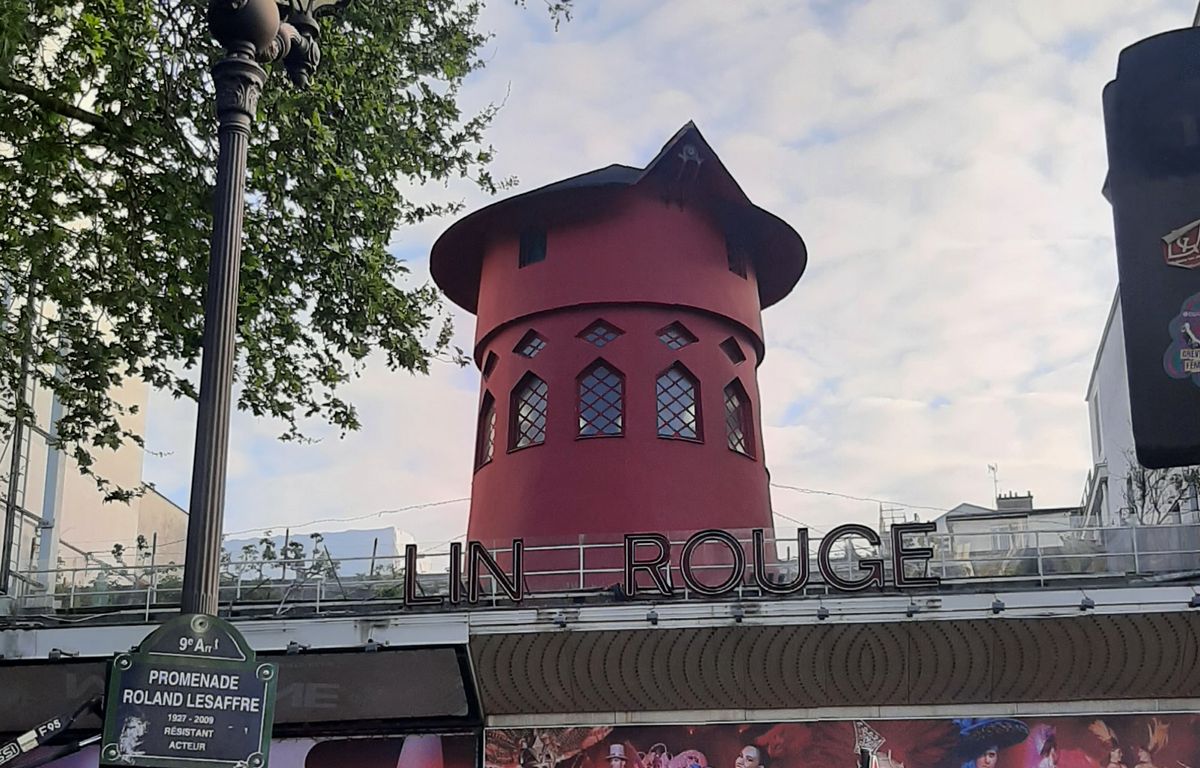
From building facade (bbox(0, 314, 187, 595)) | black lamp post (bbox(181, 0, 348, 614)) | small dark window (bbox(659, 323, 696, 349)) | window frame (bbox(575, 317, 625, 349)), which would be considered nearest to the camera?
black lamp post (bbox(181, 0, 348, 614))

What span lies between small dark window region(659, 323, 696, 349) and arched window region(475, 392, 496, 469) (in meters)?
1.90

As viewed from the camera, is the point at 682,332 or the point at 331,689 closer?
the point at 331,689

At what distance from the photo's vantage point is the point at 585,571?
1219cm

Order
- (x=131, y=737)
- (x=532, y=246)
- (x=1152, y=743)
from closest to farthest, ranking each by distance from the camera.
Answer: (x=131, y=737)
(x=1152, y=743)
(x=532, y=246)

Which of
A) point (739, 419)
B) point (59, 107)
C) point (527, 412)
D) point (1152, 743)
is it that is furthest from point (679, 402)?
point (59, 107)

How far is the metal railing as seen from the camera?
38.3 ft

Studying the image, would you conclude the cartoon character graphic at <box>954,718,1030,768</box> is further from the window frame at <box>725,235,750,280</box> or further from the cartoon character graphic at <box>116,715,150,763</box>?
the cartoon character graphic at <box>116,715,150,763</box>

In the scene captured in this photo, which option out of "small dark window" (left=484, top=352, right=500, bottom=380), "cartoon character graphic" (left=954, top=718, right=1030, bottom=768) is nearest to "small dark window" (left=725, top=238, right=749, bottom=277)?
"small dark window" (left=484, top=352, right=500, bottom=380)

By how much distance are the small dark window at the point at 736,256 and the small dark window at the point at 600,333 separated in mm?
1615

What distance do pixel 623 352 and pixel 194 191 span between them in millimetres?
5665

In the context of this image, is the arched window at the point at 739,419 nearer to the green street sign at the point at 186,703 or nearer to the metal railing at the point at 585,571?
the metal railing at the point at 585,571

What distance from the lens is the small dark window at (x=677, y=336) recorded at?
14461 millimetres

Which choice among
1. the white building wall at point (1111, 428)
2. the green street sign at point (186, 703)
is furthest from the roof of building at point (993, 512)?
the green street sign at point (186, 703)

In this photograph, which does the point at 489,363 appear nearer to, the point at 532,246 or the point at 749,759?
the point at 532,246
